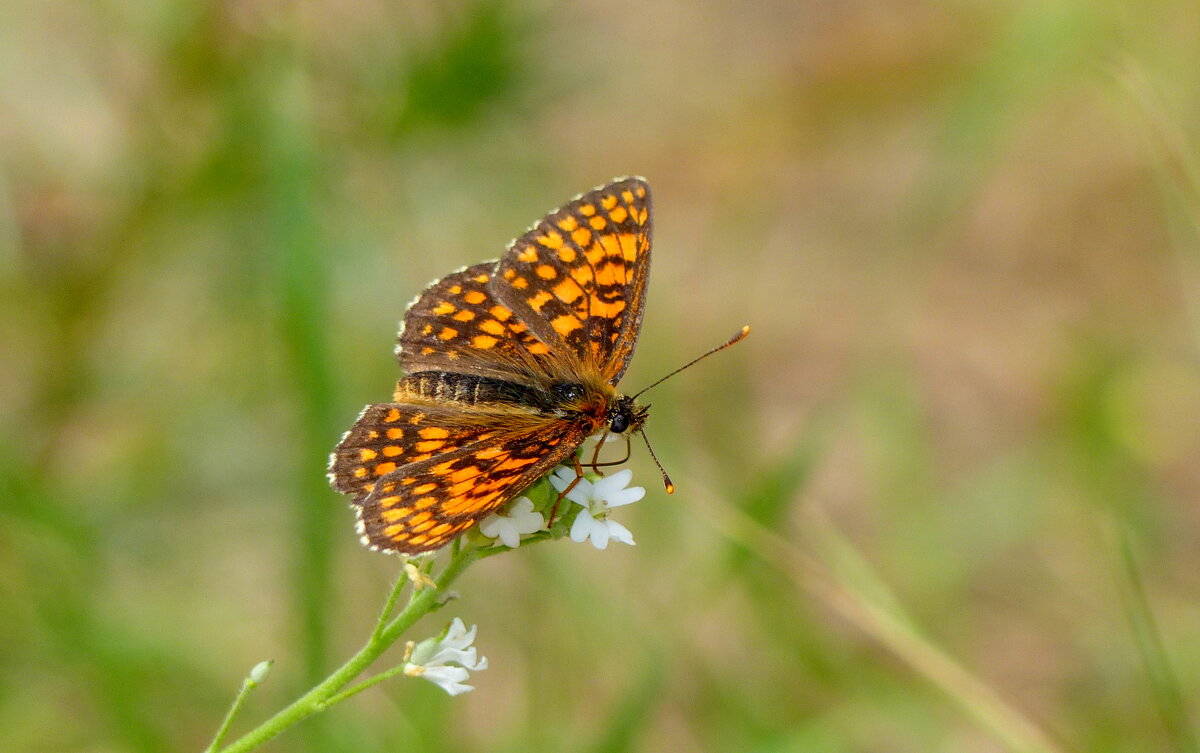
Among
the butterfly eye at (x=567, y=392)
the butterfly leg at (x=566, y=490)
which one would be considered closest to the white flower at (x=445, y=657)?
the butterfly leg at (x=566, y=490)

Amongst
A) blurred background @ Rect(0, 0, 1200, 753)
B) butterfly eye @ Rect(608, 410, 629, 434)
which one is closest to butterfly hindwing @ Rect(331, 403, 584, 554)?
butterfly eye @ Rect(608, 410, 629, 434)

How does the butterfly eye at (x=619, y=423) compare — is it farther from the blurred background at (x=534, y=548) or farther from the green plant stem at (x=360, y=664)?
the blurred background at (x=534, y=548)

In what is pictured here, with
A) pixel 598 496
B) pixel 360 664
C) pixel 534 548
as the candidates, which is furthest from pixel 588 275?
pixel 534 548

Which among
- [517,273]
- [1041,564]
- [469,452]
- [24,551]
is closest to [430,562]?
[469,452]

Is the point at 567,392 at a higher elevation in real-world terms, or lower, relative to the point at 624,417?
higher

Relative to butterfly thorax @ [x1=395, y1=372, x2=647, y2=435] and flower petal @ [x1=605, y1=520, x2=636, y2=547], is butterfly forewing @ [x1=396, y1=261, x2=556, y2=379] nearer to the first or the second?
butterfly thorax @ [x1=395, y1=372, x2=647, y2=435]

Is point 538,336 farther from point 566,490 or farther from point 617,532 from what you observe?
point 617,532

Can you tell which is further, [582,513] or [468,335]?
[468,335]

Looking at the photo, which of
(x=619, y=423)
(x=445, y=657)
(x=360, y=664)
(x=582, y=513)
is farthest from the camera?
(x=619, y=423)
